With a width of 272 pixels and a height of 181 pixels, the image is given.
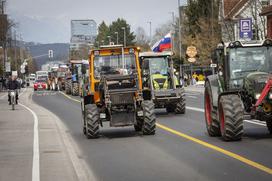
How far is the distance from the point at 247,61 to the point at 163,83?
1319cm

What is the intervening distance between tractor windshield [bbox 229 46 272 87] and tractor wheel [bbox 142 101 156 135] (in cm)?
278

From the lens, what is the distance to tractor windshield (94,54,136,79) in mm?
22406

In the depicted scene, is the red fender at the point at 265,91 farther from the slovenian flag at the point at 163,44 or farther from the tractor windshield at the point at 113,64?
the slovenian flag at the point at 163,44

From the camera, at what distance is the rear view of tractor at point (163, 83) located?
29672 millimetres

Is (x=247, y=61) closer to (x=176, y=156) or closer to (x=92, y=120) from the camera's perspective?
(x=176, y=156)

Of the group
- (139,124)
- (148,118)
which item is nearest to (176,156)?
(148,118)

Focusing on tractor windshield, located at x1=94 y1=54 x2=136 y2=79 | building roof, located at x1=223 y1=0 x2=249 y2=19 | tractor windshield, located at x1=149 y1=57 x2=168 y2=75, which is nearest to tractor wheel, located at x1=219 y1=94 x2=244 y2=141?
tractor windshield, located at x1=94 y1=54 x2=136 y2=79

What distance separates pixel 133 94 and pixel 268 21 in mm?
41987

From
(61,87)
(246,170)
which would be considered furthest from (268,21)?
(246,170)

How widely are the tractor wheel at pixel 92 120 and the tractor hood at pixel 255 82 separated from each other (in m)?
4.55

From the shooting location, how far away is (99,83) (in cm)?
2127

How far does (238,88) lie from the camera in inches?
712

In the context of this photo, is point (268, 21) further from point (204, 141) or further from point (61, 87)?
point (204, 141)

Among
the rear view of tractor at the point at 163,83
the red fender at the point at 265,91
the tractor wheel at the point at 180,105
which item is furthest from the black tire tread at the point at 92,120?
the tractor wheel at the point at 180,105
